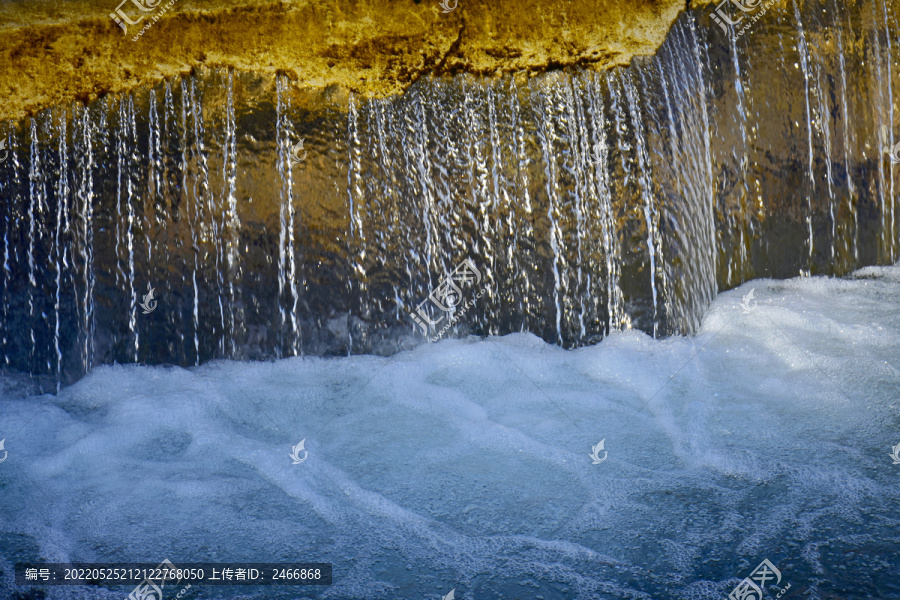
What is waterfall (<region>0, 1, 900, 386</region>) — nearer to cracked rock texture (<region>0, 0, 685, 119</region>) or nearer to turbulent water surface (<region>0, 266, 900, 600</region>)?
cracked rock texture (<region>0, 0, 685, 119</region>)

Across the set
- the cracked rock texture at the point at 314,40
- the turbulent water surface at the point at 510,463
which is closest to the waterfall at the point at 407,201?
the cracked rock texture at the point at 314,40

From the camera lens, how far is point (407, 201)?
429 centimetres

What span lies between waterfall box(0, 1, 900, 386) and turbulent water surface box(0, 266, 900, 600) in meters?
0.28

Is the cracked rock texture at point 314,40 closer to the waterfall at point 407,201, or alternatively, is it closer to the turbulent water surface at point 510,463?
the waterfall at point 407,201

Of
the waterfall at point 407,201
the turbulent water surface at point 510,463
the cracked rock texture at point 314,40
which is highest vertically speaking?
the cracked rock texture at point 314,40

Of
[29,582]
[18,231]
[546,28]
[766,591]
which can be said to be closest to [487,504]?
[766,591]

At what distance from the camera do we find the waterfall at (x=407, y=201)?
4.14 metres

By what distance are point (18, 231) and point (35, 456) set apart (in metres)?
2.00

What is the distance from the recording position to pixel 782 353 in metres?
3.62

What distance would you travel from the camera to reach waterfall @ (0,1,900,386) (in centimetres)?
414

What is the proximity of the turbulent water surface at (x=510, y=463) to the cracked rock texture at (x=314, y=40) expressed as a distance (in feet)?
6.06

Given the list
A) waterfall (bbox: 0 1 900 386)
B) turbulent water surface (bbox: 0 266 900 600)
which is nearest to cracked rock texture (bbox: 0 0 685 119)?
waterfall (bbox: 0 1 900 386)

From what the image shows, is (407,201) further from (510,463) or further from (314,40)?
(510,463)

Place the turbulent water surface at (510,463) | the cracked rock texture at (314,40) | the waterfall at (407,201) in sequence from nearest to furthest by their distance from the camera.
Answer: the turbulent water surface at (510,463) < the cracked rock texture at (314,40) < the waterfall at (407,201)
